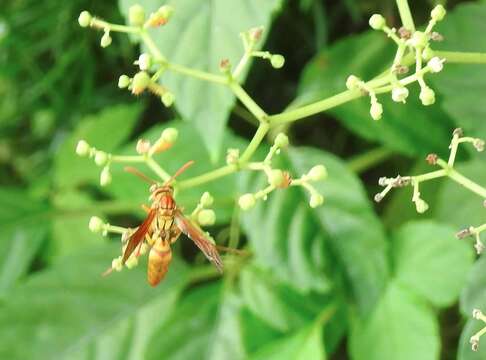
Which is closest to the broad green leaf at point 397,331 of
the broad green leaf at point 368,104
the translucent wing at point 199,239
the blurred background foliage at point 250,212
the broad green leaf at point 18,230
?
the blurred background foliage at point 250,212

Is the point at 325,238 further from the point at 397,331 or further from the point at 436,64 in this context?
the point at 436,64

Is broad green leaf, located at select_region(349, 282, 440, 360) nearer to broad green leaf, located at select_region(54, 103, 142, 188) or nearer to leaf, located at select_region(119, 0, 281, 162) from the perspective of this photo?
leaf, located at select_region(119, 0, 281, 162)

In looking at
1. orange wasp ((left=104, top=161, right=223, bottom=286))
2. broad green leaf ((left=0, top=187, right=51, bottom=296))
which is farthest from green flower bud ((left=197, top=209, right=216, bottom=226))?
broad green leaf ((left=0, top=187, right=51, bottom=296))

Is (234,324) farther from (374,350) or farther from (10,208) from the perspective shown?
(10,208)

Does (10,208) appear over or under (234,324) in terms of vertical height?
over

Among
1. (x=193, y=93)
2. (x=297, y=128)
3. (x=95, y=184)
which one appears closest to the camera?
(x=193, y=93)

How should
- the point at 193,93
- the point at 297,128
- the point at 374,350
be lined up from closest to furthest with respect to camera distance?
the point at 193,93, the point at 374,350, the point at 297,128

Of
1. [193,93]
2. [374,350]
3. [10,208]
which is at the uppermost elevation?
[193,93]

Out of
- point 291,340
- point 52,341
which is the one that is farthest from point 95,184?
point 291,340

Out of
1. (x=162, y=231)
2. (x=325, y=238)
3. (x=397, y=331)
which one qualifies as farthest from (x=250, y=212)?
(x=162, y=231)
